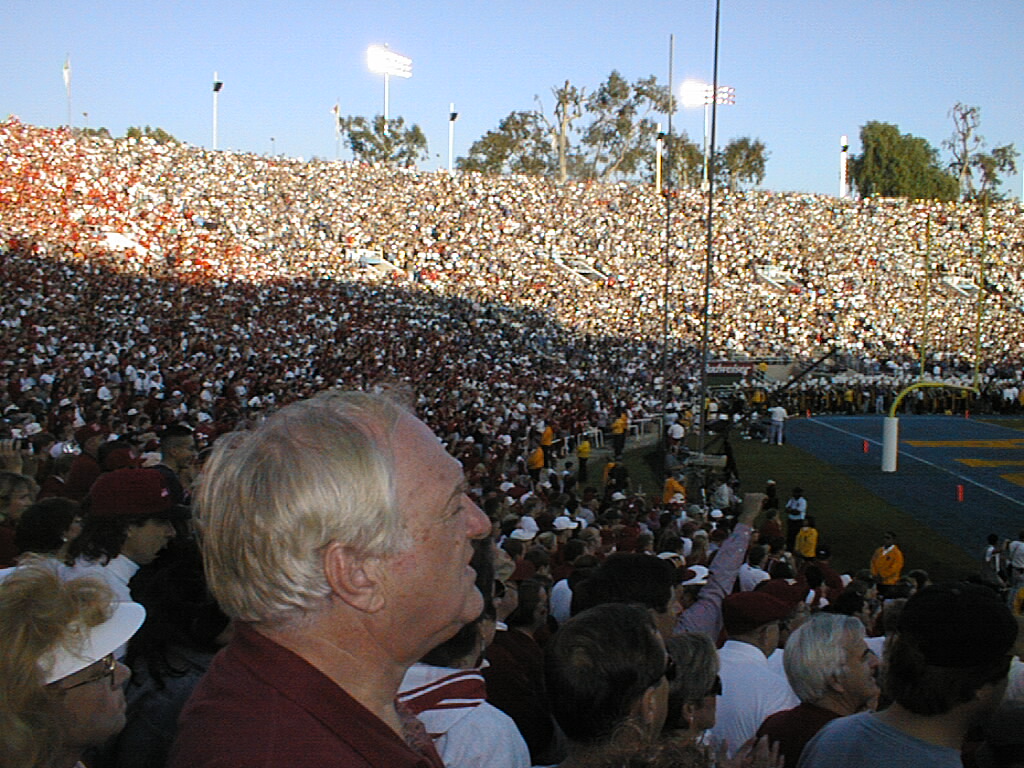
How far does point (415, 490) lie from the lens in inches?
56.2

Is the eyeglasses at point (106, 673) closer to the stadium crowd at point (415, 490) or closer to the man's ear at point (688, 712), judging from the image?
the stadium crowd at point (415, 490)

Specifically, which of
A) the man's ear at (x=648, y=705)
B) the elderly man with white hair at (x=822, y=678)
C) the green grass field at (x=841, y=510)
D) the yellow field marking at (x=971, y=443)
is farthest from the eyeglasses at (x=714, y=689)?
the yellow field marking at (x=971, y=443)

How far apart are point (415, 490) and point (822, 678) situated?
214 cm

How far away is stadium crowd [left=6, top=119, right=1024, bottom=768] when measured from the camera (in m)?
1.39

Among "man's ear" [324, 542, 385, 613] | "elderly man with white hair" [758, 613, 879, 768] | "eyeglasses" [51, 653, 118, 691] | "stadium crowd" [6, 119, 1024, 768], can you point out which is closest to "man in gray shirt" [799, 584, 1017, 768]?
"stadium crowd" [6, 119, 1024, 768]

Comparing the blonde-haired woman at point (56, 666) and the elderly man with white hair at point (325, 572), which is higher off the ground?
the elderly man with white hair at point (325, 572)

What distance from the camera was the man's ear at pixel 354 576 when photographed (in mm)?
1365

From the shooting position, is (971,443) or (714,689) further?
(971,443)

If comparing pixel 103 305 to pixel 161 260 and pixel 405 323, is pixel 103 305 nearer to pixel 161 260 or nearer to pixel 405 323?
pixel 161 260

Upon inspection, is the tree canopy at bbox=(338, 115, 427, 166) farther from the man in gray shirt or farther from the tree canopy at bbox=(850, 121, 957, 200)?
the man in gray shirt

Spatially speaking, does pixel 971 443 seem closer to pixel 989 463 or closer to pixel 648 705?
pixel 989 463

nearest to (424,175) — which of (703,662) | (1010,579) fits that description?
(1010,579)

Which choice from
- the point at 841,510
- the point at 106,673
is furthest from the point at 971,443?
the point at 106,673

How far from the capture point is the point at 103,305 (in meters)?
24.1
